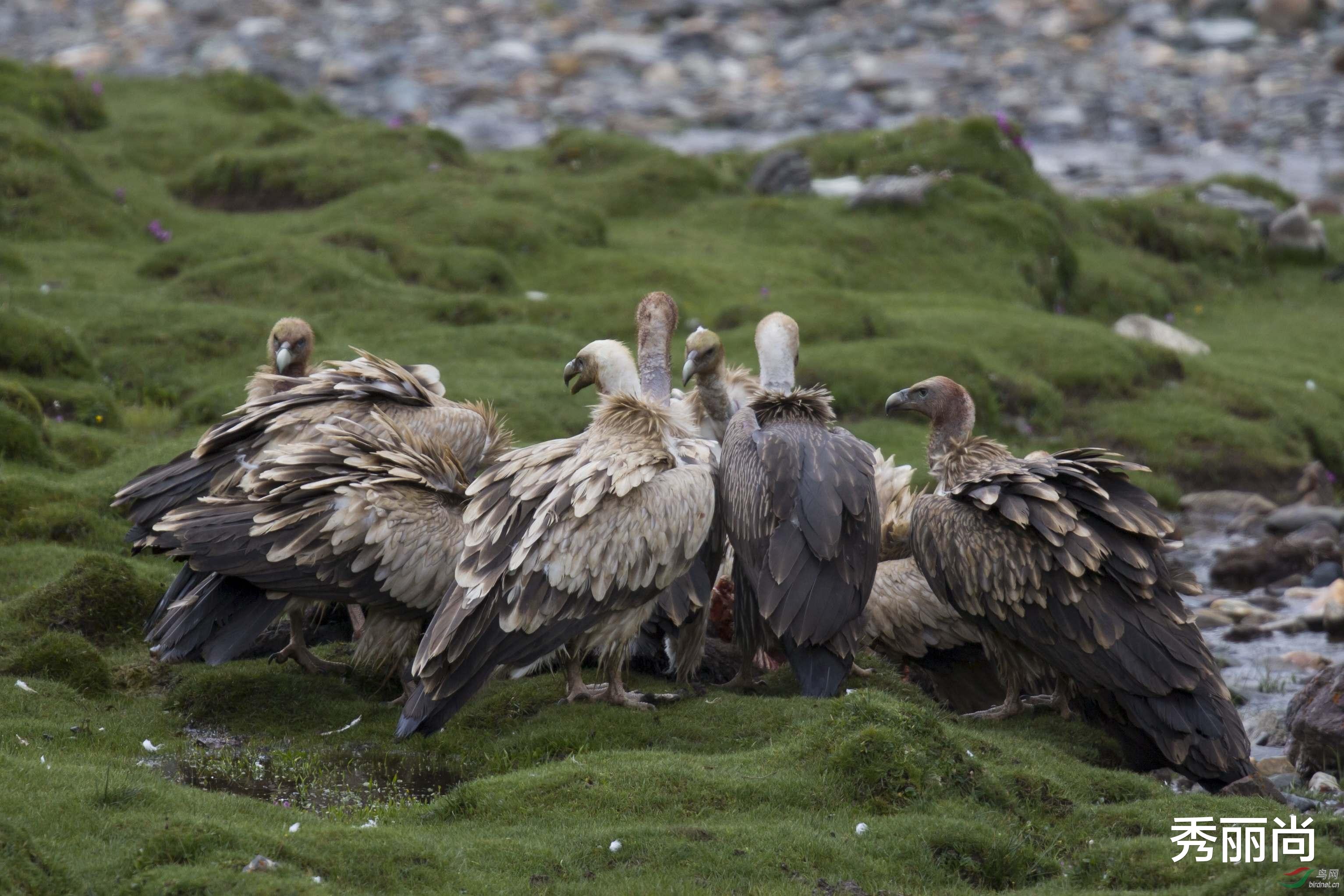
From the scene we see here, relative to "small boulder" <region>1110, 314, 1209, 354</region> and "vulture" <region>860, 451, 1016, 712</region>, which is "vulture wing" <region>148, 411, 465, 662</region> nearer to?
"vulture" <region>860, 451, 1016, 712</region>

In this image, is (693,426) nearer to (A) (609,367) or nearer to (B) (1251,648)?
(A) (609,367)

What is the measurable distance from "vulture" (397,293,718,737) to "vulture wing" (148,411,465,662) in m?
0.35

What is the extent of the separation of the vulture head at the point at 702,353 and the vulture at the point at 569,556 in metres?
1.45

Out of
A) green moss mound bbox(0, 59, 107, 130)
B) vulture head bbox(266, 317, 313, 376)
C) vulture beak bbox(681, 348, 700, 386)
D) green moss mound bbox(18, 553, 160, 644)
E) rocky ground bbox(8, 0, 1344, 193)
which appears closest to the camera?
green moss mound bbox(18, 553, 160, 644)

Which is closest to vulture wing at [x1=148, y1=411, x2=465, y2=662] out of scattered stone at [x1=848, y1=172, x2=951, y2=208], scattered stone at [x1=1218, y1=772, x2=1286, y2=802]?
scattered stone at [x1=1218, y1=772, x2=1286, y2=802]

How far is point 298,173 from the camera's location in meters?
18.9

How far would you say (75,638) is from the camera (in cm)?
816

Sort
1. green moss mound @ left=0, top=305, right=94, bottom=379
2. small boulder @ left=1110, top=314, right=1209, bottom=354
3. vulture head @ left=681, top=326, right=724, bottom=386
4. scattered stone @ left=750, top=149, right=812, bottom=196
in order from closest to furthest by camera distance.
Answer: vulture head @ left=681, top=326, right=724, bottom=386, green moss mound @ left=0, top=305, right=94, bottom=379, small boulder @ left=1110, top=314, right=1209, bottom=354, scattered stone @ left=750, top=149, right=812, bottom=196

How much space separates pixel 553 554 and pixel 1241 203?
694 inches

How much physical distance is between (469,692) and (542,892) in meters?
1.93

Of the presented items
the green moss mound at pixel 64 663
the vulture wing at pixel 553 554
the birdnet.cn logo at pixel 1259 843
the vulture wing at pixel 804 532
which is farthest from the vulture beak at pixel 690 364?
the birdnet.cn logo at pixel 1259 843

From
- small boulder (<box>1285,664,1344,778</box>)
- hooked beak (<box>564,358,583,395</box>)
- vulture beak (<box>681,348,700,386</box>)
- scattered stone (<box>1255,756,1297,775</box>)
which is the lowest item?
scattered stone (<box>1255,756,1297,775</box>)

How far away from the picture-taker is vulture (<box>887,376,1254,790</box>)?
312 inches

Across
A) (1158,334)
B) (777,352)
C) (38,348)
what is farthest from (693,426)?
(1158,334)
